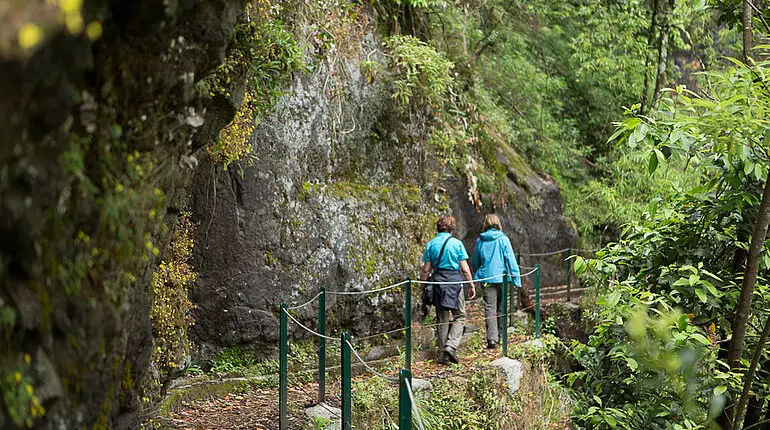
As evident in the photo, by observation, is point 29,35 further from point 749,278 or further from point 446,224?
point 446,224

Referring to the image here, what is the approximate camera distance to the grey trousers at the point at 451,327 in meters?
9.05

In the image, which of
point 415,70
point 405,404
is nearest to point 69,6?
point 405,404

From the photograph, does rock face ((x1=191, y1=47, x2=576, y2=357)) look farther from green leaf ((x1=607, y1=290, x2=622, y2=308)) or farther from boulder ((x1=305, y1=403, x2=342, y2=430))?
green leaf ((x1=607, y1=290, x2=622, y2=308))

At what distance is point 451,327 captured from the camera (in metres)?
9.16

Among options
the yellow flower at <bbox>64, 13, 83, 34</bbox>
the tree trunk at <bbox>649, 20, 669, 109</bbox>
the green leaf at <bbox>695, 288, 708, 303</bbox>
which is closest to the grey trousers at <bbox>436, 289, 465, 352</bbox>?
the green leaf at <bbox>695, 288, 708, 303</bbox>

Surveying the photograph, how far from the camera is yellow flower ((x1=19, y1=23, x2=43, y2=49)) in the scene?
1969 mm

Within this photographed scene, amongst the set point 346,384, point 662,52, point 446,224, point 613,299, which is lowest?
point 346,384

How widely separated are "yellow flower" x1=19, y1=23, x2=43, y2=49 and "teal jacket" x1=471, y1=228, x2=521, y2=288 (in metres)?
7.99

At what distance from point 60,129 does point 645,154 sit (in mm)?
3254

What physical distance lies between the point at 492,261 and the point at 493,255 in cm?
8

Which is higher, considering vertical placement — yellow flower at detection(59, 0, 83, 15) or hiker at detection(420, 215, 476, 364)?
yellow flower at detection(59, 0, 83, 15)

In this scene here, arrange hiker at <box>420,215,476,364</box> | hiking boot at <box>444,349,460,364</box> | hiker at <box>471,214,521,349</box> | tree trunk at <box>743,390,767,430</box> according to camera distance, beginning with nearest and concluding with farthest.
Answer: tree trunk at <box>743,390,767,430</box> → hiker at <box>420,215,476,364</box> → hiking boot at <box>444,349,460,364</box> → hiker at <box>471,214,521,349</box>

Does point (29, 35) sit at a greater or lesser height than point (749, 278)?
greater

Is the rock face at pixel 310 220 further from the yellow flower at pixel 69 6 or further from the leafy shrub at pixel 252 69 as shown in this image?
the yellow flower at pixel 69 6
